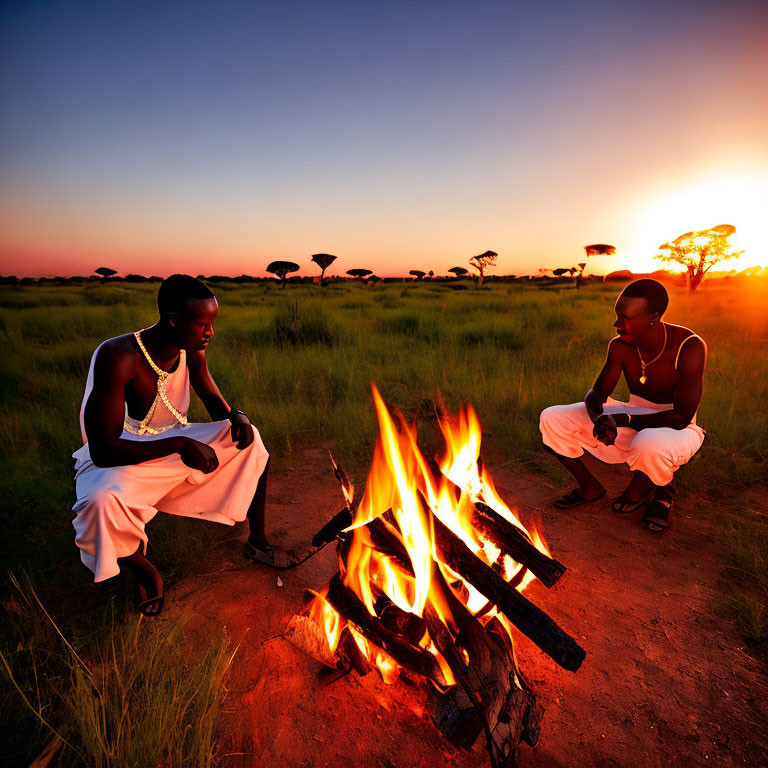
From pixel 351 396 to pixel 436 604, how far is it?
12.1 feet

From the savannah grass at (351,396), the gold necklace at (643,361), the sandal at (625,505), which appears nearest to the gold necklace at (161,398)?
the savannah grass at (351,396)

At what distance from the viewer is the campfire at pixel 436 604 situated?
1.50 m

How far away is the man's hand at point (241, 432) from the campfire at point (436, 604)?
0.69m

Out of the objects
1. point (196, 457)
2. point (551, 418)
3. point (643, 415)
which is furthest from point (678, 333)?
point (196, 457)

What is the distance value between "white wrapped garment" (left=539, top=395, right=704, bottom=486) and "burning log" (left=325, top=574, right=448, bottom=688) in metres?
2.11

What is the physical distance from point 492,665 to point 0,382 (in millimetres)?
7074

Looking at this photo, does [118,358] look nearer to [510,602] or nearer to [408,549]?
[408,549]

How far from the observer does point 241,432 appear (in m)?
2.38

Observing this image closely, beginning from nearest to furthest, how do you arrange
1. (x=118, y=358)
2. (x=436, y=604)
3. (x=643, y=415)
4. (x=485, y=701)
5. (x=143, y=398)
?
(x=485, y=701), (x=436, y=604), (x=118, y=358), (x=143, y=398), (x=643, y=415)

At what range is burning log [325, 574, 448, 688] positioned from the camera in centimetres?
158

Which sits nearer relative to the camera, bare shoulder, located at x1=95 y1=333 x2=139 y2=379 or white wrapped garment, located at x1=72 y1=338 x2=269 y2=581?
white wrapped garment, located at x1=72 y1=338 x2=269 y2=581

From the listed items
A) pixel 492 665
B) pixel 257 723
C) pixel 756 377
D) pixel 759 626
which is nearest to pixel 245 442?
pixel 257 723

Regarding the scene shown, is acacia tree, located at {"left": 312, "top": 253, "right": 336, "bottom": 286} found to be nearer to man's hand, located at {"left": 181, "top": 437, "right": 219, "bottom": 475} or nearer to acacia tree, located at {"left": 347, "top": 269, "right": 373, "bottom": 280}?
acacia tree, located at {"left": 347, "top": 269, "right": 373, "bottom": 280}

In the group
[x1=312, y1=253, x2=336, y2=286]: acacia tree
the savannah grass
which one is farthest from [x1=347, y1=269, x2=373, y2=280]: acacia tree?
the savannah grass
